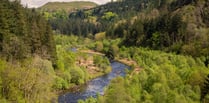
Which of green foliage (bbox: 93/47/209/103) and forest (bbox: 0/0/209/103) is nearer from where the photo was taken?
green foliage (bbox: 93/47/209/103)

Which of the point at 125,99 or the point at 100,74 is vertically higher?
the point at 125,99

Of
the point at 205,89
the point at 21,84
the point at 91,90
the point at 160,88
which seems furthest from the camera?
the point at 91,90

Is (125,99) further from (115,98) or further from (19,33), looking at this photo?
(19,33)

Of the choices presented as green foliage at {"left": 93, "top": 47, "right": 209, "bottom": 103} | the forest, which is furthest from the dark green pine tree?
green foliage at {"left": 93, "top": 47, "right": 209, "bottom": 103}

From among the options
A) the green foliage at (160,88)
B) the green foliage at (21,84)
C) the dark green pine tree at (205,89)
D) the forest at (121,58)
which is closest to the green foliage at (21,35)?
the forest at (121,58)

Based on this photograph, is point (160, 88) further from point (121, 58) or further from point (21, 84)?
point (121, 58)

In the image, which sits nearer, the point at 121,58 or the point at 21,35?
the point at 21,35

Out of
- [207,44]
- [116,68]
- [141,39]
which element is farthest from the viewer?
[141,39]

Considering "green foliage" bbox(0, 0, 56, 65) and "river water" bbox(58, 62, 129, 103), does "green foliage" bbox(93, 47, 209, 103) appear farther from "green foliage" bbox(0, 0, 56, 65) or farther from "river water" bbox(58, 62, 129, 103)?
"green foliage" bbox(0, 0, 56, 65)

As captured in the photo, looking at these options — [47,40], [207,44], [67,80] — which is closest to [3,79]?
[67,80]

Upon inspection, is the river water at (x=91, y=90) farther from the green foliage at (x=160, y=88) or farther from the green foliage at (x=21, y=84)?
the green foliage at (x=21, y=84)

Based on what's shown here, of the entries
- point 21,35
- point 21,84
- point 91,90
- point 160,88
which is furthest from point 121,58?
point 21,84

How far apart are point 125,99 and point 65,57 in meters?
69.0

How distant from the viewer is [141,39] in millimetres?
185250
